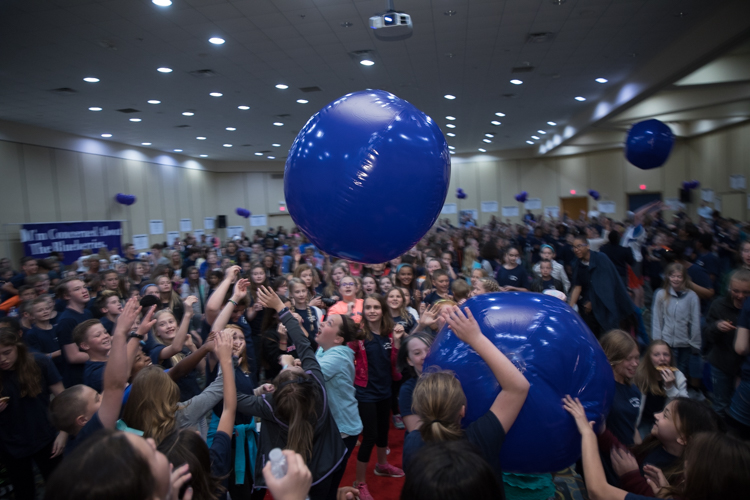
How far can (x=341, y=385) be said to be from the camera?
9.32 ft

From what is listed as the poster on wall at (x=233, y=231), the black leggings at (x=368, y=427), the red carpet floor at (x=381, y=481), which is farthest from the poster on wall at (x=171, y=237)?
the black leggings at (x=368, y=427)

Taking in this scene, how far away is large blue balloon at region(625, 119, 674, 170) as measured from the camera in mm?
6059

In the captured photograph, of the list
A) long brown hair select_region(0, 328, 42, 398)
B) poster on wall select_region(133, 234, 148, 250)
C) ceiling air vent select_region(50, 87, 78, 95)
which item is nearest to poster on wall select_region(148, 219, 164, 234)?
poster on wall select_region(133, 234, 148, 250)

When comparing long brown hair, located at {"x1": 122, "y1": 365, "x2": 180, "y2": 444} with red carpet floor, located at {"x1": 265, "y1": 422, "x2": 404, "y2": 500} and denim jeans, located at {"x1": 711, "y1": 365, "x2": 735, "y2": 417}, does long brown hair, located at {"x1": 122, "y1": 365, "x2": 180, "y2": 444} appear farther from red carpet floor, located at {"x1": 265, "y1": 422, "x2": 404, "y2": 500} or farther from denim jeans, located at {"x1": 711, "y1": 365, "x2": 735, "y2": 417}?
denim jeans, located at {"x1": 711, "y1": 365, "x2": 735, "y2": 417}

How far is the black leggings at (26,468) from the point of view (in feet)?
9.31

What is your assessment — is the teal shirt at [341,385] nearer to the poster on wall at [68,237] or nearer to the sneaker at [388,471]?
the sneaker at [388,471]

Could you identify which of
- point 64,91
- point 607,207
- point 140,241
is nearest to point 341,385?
point 64,91

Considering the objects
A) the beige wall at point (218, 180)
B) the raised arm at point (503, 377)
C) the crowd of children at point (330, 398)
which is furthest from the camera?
the beige wall at point (218, 180)

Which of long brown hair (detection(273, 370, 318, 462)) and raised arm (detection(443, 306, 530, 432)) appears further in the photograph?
long brown hair (detection(273, 370, 318, 462))

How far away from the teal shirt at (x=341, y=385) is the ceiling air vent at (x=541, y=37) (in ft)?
21.5

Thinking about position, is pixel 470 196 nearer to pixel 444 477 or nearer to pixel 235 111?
pixel 235 111

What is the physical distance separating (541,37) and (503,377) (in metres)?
7.25

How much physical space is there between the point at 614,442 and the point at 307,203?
5.35 ft

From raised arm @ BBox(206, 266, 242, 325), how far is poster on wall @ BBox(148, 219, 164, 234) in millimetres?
15683
